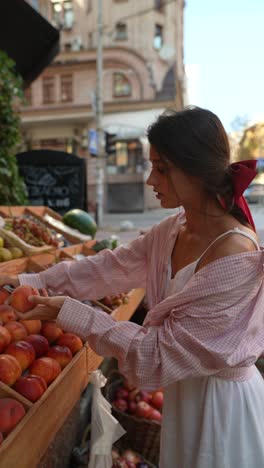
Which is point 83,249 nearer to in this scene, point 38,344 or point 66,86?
point 38,344

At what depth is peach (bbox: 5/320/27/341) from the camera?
180 centimetres

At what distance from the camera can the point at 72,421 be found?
243cm

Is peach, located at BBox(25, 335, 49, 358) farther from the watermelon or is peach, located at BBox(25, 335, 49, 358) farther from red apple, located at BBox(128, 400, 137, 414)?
the watermelon

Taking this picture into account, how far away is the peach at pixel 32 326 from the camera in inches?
74.9

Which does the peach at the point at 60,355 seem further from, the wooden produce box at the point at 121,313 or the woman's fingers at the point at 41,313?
the woman's fingers at the point at 41,313

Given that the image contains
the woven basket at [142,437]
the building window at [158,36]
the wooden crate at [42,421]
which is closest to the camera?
the wooden crate at [42,421]

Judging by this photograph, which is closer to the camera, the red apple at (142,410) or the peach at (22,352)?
the peach at (22,352)

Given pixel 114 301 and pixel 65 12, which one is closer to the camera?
pixel 114 301

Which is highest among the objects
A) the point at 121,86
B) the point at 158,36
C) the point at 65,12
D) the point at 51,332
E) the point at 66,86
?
the point at 65,12

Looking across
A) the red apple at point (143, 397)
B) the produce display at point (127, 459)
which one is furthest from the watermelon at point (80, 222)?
the produce display at point (127, 459)

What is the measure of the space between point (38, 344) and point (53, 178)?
4.77 meters

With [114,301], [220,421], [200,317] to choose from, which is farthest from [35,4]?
[220,421]

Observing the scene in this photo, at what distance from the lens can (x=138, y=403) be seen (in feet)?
10.5

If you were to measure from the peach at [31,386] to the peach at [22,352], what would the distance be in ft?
0.26
